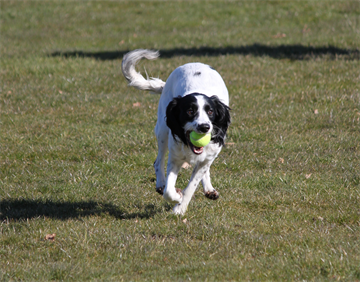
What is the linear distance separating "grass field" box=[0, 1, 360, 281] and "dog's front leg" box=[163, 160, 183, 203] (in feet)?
0.73

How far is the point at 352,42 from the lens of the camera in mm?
12938

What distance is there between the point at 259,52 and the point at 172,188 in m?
8.88

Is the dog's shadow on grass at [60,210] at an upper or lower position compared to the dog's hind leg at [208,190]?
lower

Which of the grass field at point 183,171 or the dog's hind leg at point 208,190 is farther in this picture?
the dog's hind leg at point 208,190

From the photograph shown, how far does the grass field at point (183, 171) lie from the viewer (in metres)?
4.04

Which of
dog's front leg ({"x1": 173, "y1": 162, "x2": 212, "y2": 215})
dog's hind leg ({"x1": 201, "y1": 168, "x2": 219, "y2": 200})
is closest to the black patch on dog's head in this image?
dog's front leg ({"x1": 173, "y1": 162, "x2": 212, "y2": 215})

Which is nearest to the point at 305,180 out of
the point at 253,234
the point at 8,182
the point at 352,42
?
the point at 253,234

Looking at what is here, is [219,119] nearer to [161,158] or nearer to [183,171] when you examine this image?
[161,158]

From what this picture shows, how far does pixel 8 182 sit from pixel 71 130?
76.6 inches

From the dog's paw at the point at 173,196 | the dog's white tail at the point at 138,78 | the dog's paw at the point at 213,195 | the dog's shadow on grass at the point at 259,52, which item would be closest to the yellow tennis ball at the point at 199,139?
the dog's paw at the point at 173,196

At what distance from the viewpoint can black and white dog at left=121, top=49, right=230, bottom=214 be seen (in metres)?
4.66

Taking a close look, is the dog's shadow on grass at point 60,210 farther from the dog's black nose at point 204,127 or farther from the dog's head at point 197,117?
the dog's black nose at point 204,127

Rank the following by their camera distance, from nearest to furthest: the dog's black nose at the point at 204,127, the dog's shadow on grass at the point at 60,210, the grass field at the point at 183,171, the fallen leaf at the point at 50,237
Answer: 1. the grass field at the point at 183,171
2. the dog's black nose at the point at 204,127
3. the fallen leaf at the point at 50,237
4. the dog's shadow on grass at the point at 60,210

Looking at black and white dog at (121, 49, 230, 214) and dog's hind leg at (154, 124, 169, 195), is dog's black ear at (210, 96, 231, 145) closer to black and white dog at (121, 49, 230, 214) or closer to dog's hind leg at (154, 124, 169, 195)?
black and white dog at (121, 49, 230, 214)
